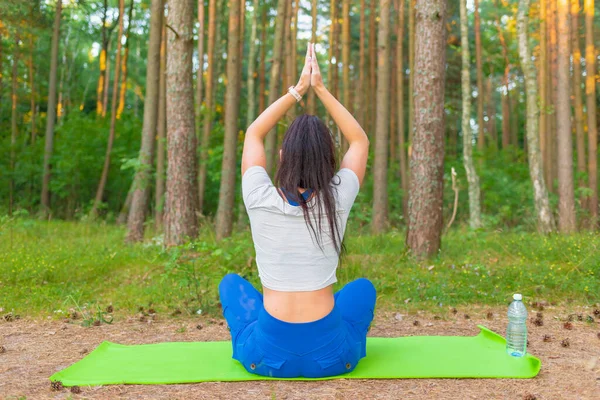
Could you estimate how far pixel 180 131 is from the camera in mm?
9812

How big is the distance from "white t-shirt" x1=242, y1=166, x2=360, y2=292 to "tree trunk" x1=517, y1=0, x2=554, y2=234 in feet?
31.0

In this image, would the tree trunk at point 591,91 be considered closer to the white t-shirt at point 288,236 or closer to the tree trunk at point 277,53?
the tree trunk at point 277,53

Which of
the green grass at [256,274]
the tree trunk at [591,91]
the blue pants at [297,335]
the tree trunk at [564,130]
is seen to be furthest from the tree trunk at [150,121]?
the tree trunk at [591,91]

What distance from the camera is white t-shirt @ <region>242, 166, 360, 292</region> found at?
149 inches

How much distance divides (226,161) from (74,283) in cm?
557

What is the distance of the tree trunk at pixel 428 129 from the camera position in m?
8.51

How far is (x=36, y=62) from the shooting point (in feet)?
86.2

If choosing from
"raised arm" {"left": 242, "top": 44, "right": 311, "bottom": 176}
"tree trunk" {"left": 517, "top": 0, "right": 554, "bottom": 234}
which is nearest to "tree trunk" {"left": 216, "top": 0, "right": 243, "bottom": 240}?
"tree trunk" {"left": 517, "top": 0, "right": 554, "bottom": 234}

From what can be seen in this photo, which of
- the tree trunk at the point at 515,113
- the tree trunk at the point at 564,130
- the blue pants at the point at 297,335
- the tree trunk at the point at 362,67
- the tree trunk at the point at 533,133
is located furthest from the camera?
the tree trunk at the point at 515,113

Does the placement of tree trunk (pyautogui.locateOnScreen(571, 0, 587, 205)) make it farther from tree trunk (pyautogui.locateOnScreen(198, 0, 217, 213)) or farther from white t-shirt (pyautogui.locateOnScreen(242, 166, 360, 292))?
white t-shirt (pyautogui.locateOnScreen(242, 166, 360, 292))

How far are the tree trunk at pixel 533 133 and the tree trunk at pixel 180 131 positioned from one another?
681 cm

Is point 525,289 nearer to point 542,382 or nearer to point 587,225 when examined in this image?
point 542,382

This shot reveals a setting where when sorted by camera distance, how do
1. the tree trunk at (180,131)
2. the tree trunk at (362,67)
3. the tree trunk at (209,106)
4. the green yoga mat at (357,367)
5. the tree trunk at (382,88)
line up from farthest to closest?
the tree trunk at (362,67) < the tree trunk at (209,106) < the tree trunk at (382,88) < the tree trunk at (180,131) < the green yoga mat at (357,367)

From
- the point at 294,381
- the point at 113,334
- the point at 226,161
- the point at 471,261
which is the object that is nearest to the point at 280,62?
the point at 226,161
